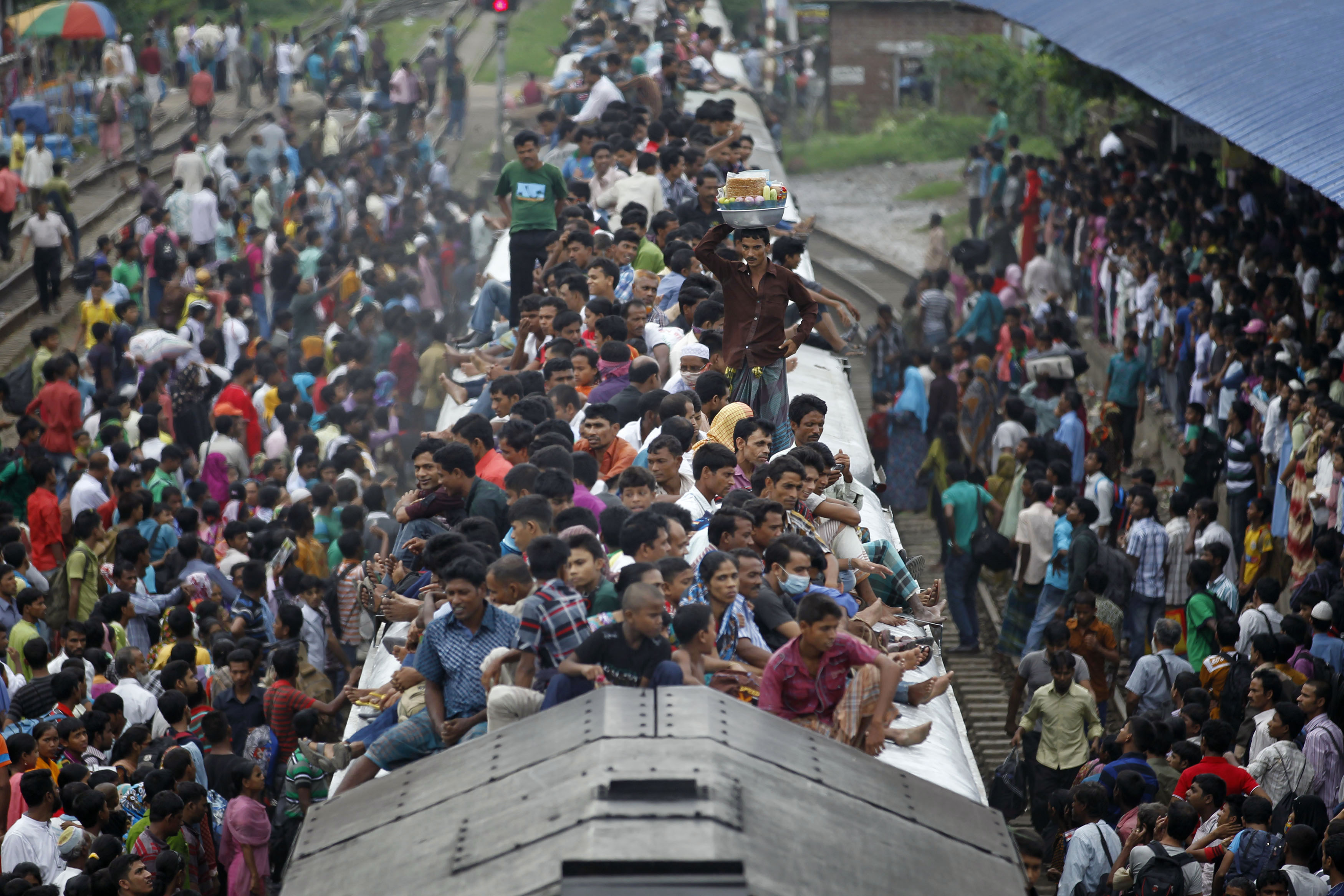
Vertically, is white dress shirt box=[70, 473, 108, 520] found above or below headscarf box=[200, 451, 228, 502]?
above

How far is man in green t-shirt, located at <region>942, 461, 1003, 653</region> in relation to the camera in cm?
1310

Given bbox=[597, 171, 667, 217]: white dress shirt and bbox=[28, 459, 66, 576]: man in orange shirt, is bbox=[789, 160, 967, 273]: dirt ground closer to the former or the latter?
bbox=[597, 171, 667, 217]: white dress shirt

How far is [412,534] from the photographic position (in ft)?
27.2

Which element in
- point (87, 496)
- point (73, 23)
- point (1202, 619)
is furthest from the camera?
Answer: point (73, 23)

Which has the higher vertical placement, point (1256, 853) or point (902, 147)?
point (1256, 853)

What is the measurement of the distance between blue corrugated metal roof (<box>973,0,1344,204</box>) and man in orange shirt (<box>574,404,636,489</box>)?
16.0 ft

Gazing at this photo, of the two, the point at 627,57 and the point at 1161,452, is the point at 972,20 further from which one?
the point at 1161,452

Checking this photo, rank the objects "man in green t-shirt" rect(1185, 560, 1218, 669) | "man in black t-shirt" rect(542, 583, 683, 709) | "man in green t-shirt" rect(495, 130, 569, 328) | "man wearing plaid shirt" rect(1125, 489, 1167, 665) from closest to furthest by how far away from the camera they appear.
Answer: "man in black t-shirt" rect(542, 583, 683, 709) → "man in green t-shirt" rect(1185, 560, 1218, 669) → "man wearing plaid shirt" rect(1125, 489, 1167, 665) → "man in green t-shirt" rect(495, 130, 569, 328)

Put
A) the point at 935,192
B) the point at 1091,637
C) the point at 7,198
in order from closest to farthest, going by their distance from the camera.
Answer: the point at 1091,637, the point at 7,198, the point at 935,192

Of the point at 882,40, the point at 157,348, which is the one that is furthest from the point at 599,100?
the point at 882,40

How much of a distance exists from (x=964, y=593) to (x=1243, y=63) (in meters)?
5.80

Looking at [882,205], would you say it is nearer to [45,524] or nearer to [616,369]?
[616,369]

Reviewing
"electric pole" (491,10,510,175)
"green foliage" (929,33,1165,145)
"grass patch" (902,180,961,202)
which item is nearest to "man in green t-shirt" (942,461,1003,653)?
"green foliage" (929,33,1165,145)

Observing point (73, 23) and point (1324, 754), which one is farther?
point (73, 23)
